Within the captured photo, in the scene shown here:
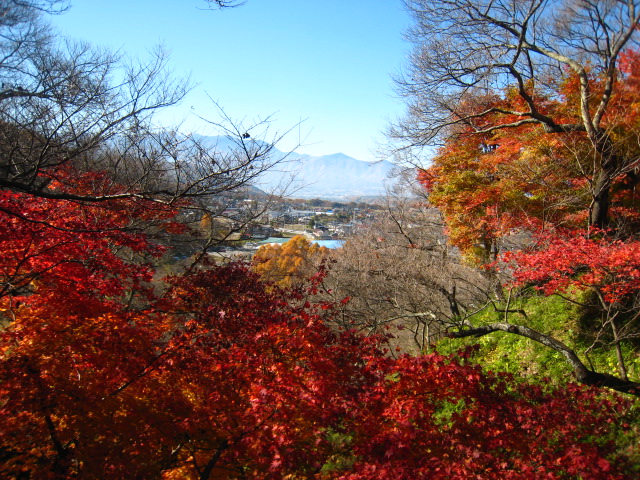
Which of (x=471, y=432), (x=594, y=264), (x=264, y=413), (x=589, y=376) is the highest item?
(x=594, y=264)

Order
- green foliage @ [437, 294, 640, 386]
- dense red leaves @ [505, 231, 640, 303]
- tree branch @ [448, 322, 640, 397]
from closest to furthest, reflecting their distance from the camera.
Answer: tree branch @ [448, 322, 640, 397] < dense red leaves @ [505, 231, 640, 303] < green foliage @ [437, 294, 640, 386]

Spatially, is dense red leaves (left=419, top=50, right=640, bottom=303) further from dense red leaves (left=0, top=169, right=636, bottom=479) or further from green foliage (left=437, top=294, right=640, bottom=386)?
dense red leaves (left=0, top=169, right=636, bottom=479)

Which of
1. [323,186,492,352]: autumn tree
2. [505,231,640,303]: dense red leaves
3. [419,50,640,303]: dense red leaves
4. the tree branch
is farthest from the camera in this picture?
[323,186,492,352]: autumn tree

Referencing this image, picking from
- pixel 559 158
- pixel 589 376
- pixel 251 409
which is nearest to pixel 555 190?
pixel 559 158

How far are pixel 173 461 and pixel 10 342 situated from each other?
3.08 meters

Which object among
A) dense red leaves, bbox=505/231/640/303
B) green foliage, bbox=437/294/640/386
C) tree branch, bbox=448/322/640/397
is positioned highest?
dense red leaves, bbox=505/231/640/303

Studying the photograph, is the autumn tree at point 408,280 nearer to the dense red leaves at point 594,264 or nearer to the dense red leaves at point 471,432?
the dense red leaves at point 594,264

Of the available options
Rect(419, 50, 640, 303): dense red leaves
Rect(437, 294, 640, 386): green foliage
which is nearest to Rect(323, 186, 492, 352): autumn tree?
Rect(437, 294, 640, 386): green foliage

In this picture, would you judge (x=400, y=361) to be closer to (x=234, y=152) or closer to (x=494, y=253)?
(x=234, y=152)

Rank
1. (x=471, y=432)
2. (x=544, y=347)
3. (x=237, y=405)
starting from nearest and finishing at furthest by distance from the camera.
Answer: (x=471, y=432) → (x=237, y=405) → (x=544, y=347)

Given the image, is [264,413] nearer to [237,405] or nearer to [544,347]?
[237,405]

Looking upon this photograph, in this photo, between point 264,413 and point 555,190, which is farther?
point 555,190

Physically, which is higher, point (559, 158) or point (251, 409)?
point (559, 158)

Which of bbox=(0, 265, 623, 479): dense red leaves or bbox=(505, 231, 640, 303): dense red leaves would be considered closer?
bbox=(0, 265, 623, 479): dense red leaves
